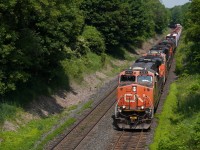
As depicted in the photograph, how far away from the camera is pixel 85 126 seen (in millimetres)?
25047

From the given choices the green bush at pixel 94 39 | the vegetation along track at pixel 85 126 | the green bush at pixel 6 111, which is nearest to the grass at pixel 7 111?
the green bush at pixel 6 111

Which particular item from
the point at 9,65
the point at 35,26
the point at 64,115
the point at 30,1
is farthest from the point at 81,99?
the point at 30,1

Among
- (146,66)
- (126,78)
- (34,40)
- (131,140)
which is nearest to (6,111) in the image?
(34,40)

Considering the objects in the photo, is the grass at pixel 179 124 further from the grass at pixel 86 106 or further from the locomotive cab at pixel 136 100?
the grass at pixel 86 106

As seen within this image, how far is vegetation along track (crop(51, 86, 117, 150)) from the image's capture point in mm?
21109

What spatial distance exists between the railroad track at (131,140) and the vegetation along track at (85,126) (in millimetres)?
2314

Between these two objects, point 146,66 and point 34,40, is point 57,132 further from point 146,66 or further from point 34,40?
point 146,66

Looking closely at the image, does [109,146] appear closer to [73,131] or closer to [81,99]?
[73,131]

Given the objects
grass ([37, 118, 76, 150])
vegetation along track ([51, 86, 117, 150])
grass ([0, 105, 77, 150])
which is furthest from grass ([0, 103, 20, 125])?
vegetation along track ([51, 86, 117, 150])

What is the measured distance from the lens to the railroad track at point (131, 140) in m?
20.4

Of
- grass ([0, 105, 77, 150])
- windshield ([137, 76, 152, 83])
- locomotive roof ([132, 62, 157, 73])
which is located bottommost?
grass ([0, 105, 77, 150])

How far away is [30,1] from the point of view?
2166 cm

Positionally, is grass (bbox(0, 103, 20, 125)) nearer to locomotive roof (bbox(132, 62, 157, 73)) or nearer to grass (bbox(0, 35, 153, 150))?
grass (bbox(0, 35, 153, 150))

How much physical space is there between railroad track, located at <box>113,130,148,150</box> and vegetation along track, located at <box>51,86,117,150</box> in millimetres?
2314
